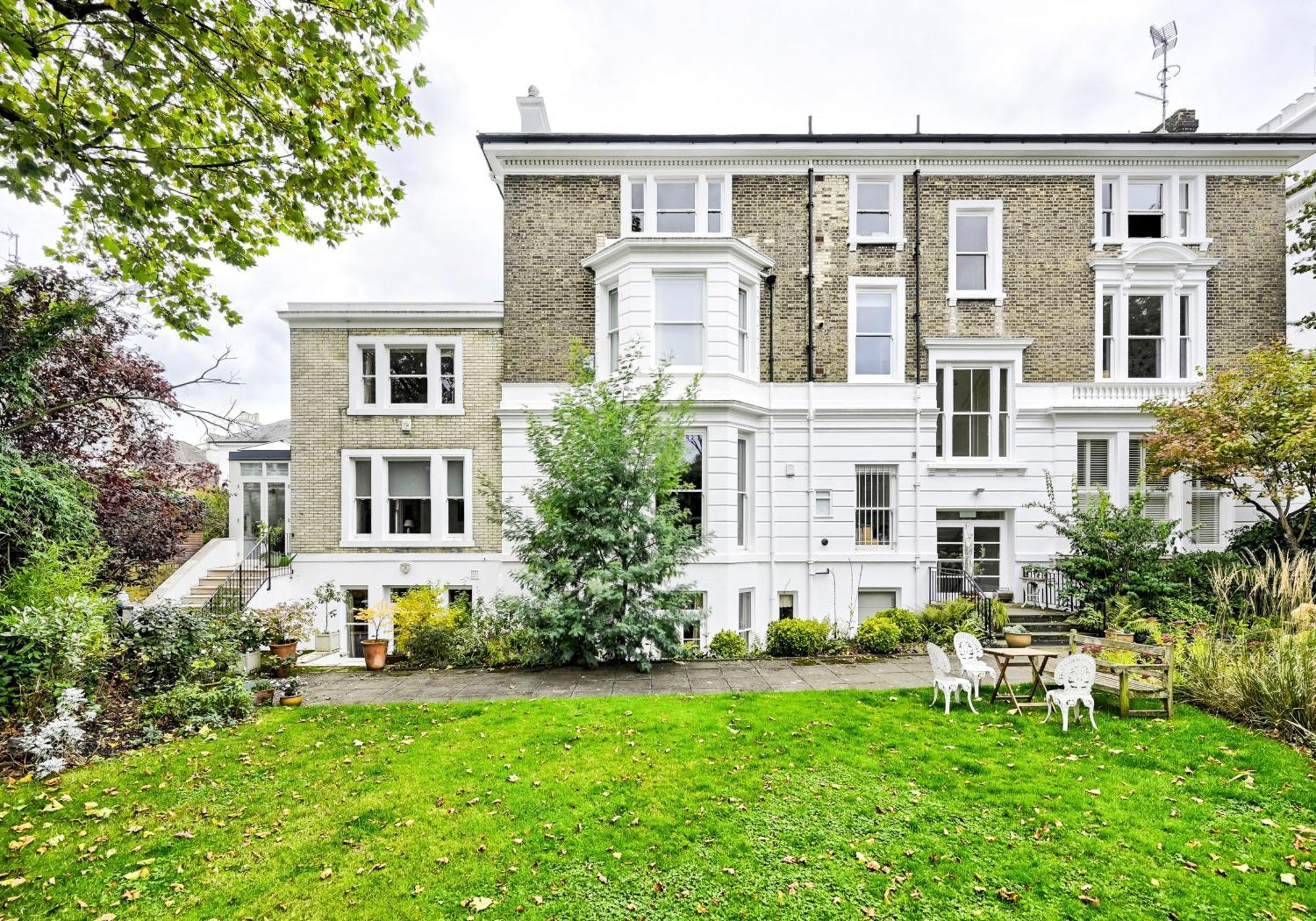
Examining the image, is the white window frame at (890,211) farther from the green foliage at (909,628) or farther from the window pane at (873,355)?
the green foliage at (909,628)

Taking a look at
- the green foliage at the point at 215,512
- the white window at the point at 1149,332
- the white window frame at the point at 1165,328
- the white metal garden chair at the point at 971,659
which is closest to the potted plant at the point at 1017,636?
the white metal garden chair at the point at 971,659

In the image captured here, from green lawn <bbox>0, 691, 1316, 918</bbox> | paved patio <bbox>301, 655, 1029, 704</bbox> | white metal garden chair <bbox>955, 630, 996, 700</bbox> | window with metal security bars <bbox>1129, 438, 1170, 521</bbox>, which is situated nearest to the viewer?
green lawn <bbox>0, 691, 1316, 918</bbox>

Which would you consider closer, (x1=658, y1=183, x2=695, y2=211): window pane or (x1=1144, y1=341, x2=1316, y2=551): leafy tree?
(x1=1144, y1=341, x2=1316, y2=551): leafy tree

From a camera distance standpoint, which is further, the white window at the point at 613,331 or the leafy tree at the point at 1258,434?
the white window at the point at 613,331

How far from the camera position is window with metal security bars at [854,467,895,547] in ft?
43.9

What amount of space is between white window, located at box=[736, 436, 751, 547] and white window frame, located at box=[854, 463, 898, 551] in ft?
8.64

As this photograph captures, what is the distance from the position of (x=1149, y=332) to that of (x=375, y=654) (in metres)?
18.9

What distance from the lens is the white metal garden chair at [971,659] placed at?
7.23 m

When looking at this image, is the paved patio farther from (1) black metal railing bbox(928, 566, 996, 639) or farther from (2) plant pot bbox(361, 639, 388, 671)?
(1) black metal railing bbox(928, 566, 996, 639)

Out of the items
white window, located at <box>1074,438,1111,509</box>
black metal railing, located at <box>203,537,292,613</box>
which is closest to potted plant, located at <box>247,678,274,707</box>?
black metal railing, located at <box>203,537,292,613</box>

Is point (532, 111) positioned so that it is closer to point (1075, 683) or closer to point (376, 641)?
point (376, 641)

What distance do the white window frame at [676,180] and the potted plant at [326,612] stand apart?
10696mm

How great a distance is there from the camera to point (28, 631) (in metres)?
5.88

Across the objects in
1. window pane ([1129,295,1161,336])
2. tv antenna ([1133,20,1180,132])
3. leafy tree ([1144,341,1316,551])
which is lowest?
leafy tree ([1144,341,1316,551])
